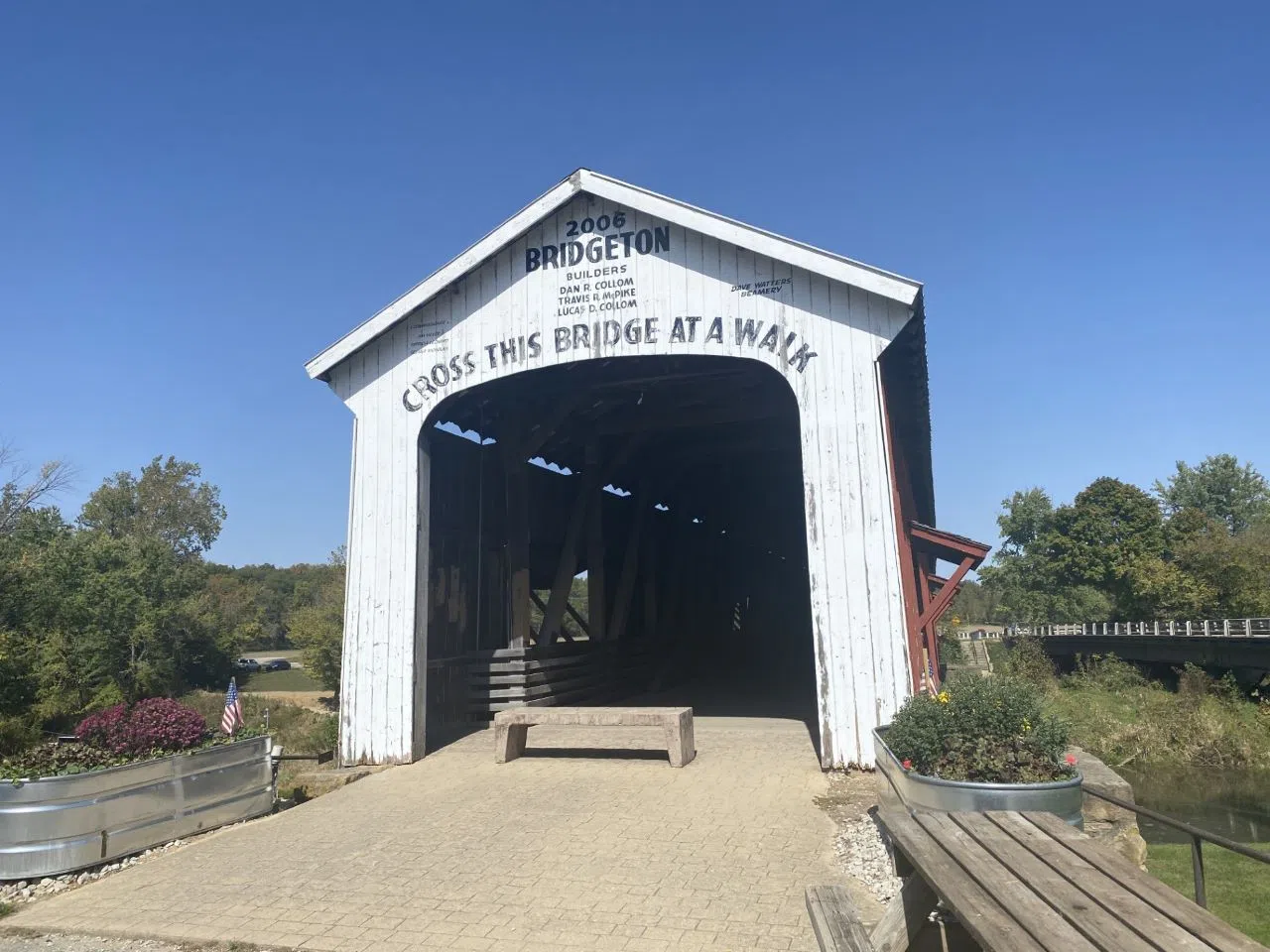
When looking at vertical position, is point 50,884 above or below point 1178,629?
below

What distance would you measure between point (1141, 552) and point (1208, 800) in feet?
119

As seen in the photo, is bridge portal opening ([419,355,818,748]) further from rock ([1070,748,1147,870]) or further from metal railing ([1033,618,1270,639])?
metal railing ([1033,618,1270,639])

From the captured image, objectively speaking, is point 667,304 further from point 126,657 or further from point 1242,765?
point 126,657

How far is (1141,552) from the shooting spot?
162 feet

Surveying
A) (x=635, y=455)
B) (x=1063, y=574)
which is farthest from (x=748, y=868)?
(x=1063, y=574)

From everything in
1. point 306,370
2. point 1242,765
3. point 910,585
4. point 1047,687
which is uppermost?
point 306,370

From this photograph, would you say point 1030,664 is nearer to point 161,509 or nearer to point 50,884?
point 50,884

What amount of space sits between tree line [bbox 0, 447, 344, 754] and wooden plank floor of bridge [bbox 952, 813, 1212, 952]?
22134 millimetres

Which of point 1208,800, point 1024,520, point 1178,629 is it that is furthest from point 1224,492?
point 1208,800

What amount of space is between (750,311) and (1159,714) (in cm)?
2075

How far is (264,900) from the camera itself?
526 cm

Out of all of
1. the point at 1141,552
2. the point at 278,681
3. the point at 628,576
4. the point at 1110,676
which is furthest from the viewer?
the point at 278,681

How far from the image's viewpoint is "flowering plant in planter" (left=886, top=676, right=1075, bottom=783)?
5.48 metres

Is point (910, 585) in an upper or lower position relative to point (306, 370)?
lower
